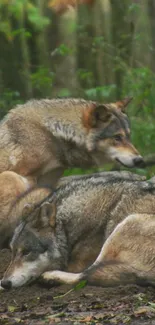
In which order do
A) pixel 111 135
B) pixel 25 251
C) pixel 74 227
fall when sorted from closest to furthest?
1. pixel 25 251
2. pixel 74 227
3. pixel 111 135

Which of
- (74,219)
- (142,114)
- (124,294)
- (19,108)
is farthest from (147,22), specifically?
(124,294)

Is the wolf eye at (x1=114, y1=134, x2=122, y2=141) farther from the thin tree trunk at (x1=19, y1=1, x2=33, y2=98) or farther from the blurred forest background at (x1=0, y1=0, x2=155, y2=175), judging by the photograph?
the thin tree trunk at (x1=19, y1=1, x2=33, y2=98)

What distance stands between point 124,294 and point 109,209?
3.80 feet

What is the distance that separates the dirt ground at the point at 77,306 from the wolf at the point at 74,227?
0.15 meters

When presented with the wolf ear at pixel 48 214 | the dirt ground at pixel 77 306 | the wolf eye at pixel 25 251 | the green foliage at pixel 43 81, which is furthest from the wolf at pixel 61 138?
the green foliage at pixel 43 81

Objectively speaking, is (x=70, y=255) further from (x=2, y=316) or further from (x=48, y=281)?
(x=2, y=316)

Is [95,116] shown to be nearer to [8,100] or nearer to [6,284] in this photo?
[6,284]

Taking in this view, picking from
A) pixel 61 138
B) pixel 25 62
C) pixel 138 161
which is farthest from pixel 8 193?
pixel 25 62

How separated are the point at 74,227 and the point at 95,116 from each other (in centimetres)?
242

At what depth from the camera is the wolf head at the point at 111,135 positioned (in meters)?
10.0

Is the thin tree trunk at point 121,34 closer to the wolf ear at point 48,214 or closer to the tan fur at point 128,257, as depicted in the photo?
the wolf ear at point 48,214

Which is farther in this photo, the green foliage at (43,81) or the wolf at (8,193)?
the green foliage at (43,81)

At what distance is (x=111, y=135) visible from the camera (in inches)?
396

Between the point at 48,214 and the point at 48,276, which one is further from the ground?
the point at 48,214
